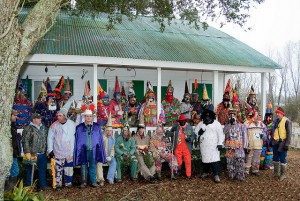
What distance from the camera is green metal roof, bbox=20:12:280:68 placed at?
942cm

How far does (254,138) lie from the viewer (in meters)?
9.64

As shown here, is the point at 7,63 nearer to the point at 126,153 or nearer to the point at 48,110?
the point at 126,153

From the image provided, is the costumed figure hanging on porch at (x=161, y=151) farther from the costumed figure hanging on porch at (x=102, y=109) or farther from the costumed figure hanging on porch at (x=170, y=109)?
the costumed figure hanging on porch at (x=170, y=109)

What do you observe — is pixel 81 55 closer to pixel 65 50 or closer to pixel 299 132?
pixel 65 50

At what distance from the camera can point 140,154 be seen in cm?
903

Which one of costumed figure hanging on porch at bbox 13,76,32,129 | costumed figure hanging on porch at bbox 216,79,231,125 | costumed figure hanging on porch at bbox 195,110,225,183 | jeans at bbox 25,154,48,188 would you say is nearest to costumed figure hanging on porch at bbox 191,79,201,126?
costumed figure hanging on porch at bbox 216,79,231,125

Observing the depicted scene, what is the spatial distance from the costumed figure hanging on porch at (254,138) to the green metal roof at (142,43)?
227cm

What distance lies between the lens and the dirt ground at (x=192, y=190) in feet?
25.0

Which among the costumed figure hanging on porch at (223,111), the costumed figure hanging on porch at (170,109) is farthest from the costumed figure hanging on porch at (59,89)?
the costumed figure hanging on porch at (223,111)

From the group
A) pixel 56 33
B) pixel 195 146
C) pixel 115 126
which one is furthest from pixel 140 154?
pixel 56 33

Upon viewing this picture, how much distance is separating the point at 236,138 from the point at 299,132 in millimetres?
10562

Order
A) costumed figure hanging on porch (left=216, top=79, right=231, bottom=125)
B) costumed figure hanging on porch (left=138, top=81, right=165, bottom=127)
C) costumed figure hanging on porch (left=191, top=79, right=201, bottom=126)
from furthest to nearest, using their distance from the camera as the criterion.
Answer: costumed figure hanging on porch (left=191, top=79, right=201, bottom=126), costumed figure hanging on porch (left=216, top=79, right=231, bottom=125), costumed figure hanging on porch (left=138, top=81, right=165, bottom=127)

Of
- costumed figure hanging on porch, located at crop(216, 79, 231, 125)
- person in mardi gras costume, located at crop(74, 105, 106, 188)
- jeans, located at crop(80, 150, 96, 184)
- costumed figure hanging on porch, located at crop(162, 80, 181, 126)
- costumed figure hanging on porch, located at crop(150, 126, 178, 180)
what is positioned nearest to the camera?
person in mardi gras costume, located at crop(74, 105, 106, 188)

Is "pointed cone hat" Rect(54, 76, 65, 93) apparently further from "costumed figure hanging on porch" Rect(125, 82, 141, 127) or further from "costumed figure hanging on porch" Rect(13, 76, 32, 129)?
"costumed figure hanging on porch" Rect(125, 82, 141, 127)
